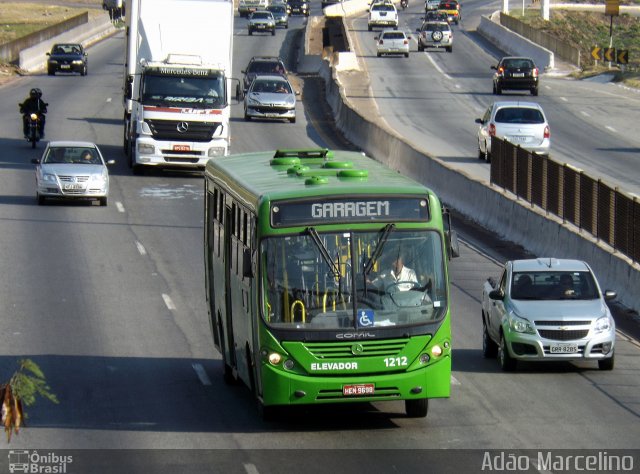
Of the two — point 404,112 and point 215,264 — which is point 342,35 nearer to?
point 404,112

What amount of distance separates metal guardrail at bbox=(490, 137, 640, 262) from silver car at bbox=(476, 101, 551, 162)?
6.98 metres

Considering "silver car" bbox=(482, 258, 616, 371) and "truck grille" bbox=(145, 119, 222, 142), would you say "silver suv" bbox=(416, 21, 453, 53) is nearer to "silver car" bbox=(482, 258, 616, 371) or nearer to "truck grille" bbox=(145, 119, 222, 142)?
"truck grille" bbox=(145, 119, 222, 142)

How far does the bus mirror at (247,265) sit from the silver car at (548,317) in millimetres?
4499

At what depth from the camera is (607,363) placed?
690 inches

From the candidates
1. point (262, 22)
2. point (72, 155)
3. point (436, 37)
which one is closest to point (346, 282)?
point (72, 155)

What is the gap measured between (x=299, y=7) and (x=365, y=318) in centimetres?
10685

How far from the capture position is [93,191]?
113 ft

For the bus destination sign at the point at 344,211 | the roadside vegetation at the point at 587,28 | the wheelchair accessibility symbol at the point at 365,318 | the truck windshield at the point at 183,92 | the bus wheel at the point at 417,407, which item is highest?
the bus destination sign at the point at 344,211

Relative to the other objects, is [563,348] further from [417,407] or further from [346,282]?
[346,282]

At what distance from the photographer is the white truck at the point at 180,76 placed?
38.2m

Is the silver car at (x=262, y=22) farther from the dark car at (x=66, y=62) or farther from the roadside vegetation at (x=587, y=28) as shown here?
the dark car at (x=66, y=62)

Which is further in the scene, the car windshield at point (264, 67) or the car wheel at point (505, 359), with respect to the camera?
the car windshield at point (264, 67)

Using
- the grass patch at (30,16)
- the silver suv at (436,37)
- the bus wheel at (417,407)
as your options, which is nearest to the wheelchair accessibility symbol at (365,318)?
the bus wheel at (417,407)

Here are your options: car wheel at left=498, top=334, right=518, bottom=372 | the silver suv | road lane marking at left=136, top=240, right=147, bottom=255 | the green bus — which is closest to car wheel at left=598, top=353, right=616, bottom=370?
car wheel at left=498, top=334, right=518, bottom=372
